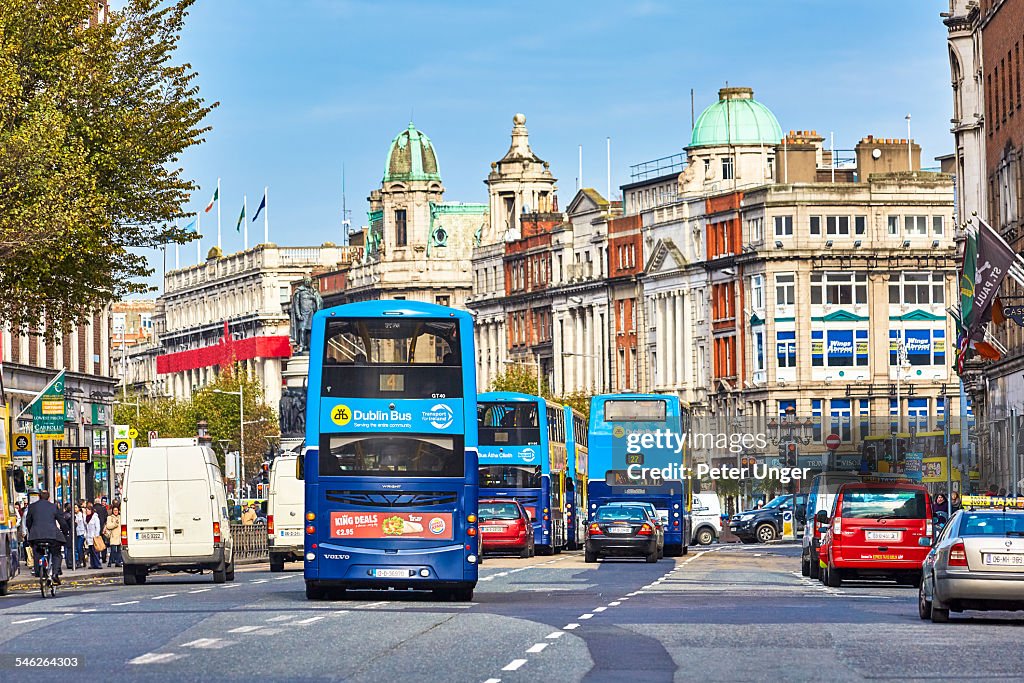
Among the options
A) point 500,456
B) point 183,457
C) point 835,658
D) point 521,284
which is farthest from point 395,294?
point 835,658

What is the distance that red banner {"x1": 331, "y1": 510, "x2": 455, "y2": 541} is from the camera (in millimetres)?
33500

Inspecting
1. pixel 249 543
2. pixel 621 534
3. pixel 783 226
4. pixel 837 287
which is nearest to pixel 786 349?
pixel 837 287

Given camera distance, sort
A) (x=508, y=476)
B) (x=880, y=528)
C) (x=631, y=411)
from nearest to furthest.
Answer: (x=880, y=528)
(x=508, y=476)
(x=631, y=411)

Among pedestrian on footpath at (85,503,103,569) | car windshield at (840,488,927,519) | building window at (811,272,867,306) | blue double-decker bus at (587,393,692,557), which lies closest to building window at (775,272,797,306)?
building window at (811,272,867,306)

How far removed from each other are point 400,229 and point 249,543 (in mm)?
116619

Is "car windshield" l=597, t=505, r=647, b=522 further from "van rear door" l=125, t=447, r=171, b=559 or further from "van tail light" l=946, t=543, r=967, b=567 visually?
"van tail light" l=946, t=543, r=967, b=567

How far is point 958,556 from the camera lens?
27.5 m

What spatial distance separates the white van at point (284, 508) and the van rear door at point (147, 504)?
8315 mm

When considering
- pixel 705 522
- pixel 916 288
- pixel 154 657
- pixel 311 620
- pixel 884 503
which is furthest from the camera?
pixel 916 288

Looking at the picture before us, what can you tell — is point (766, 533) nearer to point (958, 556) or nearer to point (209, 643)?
point (958, 556)

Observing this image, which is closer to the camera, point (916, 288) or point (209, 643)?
point (209, 643)

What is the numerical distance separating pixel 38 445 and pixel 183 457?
36232 millimetres

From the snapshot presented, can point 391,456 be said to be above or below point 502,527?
above

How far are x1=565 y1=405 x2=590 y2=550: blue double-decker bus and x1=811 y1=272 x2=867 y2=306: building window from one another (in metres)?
41.9
